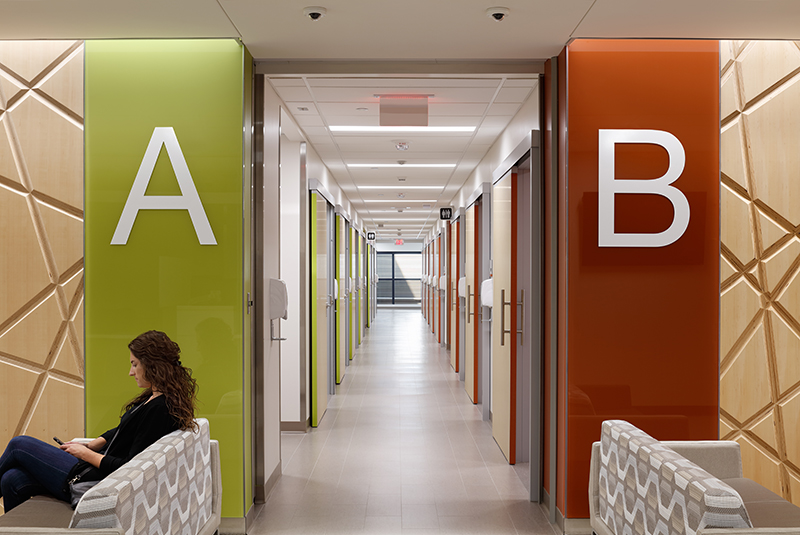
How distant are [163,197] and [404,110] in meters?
2.18

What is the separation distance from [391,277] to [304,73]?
1096 inches

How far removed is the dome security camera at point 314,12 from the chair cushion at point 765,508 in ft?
10.7

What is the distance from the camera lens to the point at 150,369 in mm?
3078

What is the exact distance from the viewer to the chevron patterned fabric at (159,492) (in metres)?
2.19

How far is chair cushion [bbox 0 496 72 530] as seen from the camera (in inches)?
106

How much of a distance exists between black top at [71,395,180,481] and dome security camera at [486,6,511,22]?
2668 mm

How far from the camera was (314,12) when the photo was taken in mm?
3355

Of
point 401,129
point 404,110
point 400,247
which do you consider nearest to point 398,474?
point 404,110

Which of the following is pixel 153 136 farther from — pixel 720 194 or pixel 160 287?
pixel 720 194

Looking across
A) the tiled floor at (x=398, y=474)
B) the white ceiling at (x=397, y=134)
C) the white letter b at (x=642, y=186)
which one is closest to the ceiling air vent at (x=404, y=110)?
the white ceiling at (x=397, y=134)

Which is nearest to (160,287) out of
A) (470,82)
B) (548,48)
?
(470,82)

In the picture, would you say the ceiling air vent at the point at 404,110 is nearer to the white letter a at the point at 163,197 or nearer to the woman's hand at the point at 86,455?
the white letter a at the point at 163,197

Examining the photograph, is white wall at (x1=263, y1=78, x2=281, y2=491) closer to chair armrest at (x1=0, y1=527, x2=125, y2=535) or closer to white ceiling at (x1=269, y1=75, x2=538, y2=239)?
white ceiling at (x1=269, y1=75, x2=538, y2=239)

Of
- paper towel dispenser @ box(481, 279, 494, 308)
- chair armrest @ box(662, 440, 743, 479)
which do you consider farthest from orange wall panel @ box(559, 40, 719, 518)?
paper towel dispenser @ box(481, 279, 494, 308)
